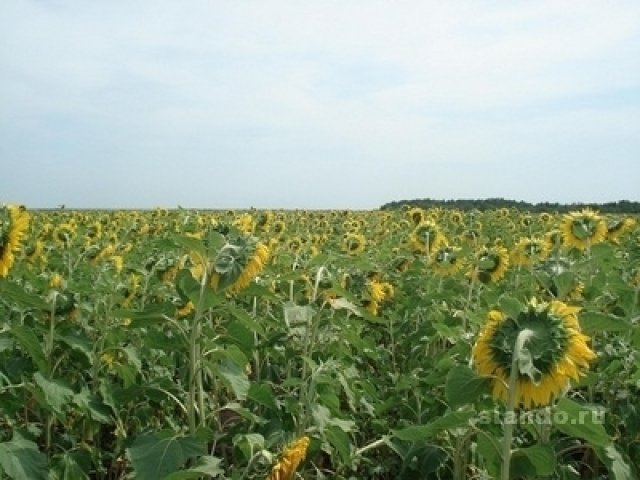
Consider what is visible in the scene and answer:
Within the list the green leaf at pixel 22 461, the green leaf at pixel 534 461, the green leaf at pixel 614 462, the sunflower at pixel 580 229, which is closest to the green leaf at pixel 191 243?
the green leaf at pixel 22 461

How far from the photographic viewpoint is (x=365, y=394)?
142 inches

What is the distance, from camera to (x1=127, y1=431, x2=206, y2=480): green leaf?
82.6 inches

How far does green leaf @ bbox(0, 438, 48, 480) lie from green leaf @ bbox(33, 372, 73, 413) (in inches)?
7.6

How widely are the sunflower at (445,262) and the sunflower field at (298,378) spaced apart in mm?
17

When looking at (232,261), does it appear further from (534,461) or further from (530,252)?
(530,252)

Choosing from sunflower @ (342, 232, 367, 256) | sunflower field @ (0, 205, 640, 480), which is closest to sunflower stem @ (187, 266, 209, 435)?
sunflower field @ (0, 205, 640, 480)

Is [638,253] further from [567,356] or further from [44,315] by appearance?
[44,315]

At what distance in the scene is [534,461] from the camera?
2061mm

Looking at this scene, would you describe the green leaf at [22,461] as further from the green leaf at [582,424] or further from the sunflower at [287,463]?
the green leaf at [582,424]

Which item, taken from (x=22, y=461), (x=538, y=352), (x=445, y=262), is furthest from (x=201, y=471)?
(x=445, y=262)

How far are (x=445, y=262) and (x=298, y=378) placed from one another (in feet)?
6.85

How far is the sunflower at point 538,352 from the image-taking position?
1892 mm

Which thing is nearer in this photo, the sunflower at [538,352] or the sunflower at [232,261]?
the sunflower at [538,352]

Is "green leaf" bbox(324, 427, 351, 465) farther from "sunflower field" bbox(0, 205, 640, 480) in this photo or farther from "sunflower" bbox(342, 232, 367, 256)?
"sunflower" bbox(342, 232, 367, 256)
